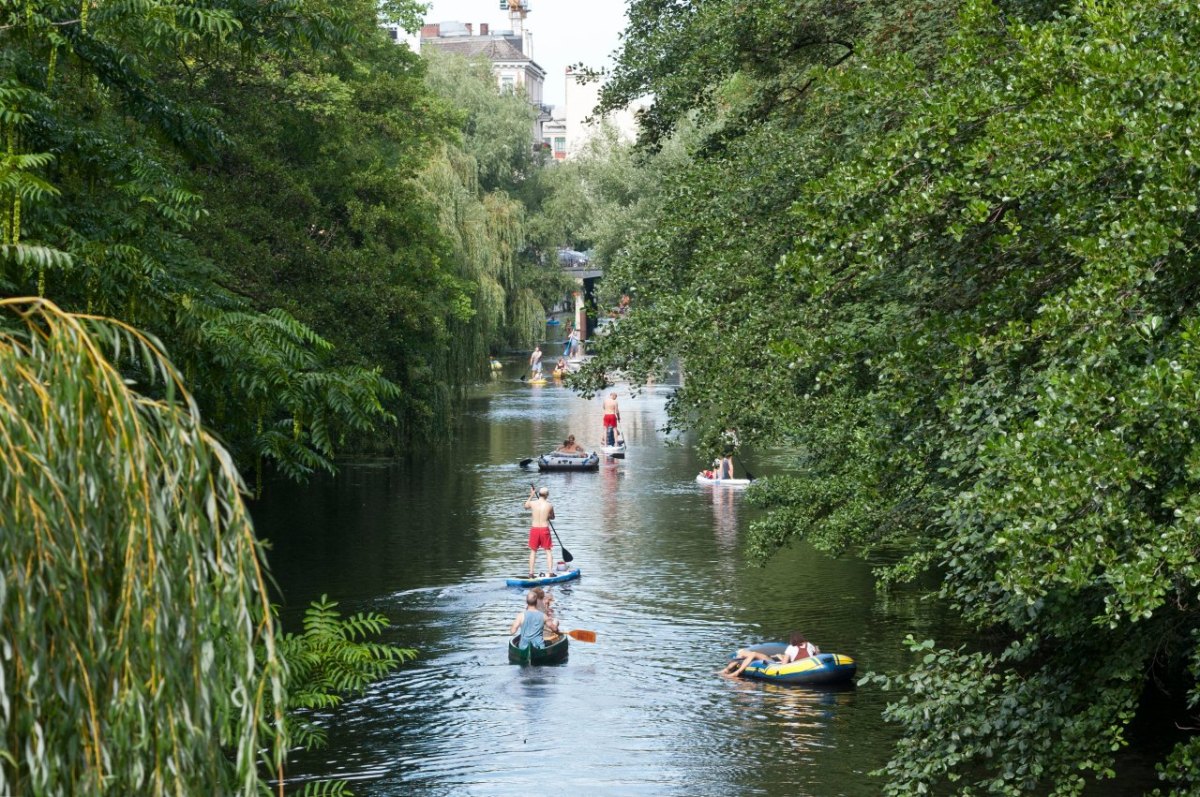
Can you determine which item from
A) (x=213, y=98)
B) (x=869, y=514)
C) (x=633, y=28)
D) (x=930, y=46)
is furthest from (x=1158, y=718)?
(x=213, y=98)

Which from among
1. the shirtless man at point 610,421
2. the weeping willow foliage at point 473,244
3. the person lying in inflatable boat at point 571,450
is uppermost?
the weeping willow foliage at point 473,244

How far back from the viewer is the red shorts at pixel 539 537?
84.8 ft

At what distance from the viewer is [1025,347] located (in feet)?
34.6

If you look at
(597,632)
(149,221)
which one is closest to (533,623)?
(597,632)

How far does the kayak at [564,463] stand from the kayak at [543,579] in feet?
46.6

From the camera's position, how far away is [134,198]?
12.9 meters

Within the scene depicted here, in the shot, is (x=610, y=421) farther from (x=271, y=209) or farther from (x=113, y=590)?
(x=113, y=590)

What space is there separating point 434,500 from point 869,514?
21216 mm

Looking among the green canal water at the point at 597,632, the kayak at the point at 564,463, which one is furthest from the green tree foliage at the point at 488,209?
the green canal water at the point at 597,632

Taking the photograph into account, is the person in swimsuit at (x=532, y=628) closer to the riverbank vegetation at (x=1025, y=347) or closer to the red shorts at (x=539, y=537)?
the red shorts at (x=539, y=537)

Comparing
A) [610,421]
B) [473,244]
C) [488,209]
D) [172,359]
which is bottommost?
[610,421]

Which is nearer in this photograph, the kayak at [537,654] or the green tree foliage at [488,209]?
the kayak at [537,654]

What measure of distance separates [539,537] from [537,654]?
5953mm

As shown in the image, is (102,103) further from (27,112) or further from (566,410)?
(566,410)
